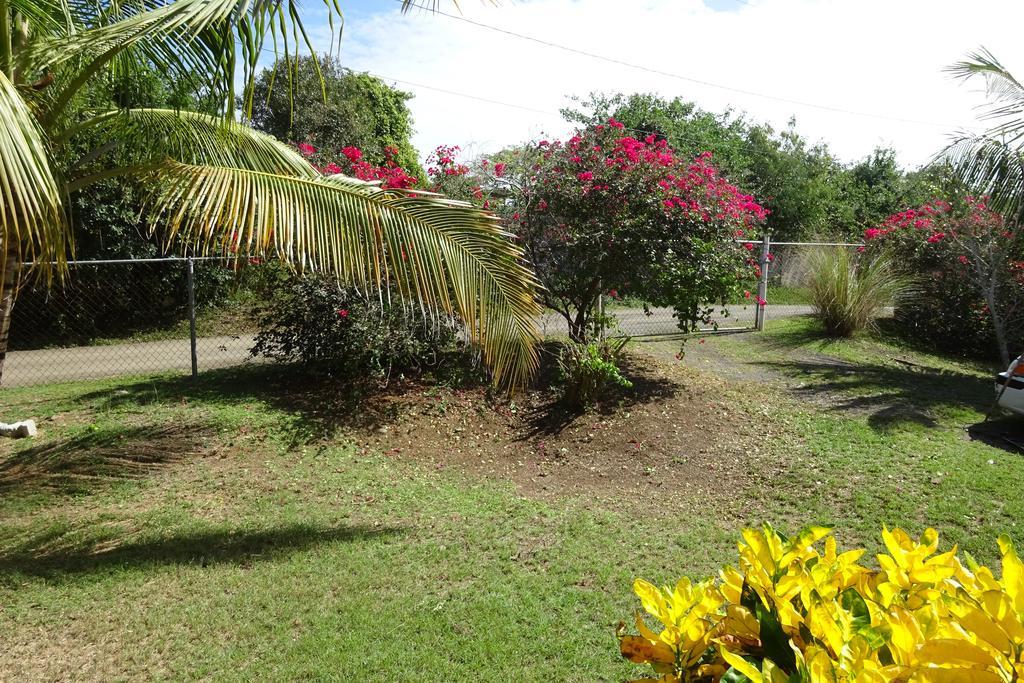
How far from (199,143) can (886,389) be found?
7524 mm

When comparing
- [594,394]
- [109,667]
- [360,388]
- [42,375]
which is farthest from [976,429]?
[42,375]

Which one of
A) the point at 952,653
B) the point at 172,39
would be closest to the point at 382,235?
the point at 172,39

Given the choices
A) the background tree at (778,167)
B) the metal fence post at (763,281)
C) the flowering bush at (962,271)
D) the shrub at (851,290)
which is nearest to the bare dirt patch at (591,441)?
the metal fence post at (763,281)

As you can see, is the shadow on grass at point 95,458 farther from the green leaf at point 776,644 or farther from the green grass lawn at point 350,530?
the green leaf at point 776,644

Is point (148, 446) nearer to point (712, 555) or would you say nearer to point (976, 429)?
point (712, 555)

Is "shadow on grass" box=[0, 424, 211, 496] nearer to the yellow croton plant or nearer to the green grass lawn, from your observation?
the green grass lawn

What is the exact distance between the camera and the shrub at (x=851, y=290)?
11820 millimetres

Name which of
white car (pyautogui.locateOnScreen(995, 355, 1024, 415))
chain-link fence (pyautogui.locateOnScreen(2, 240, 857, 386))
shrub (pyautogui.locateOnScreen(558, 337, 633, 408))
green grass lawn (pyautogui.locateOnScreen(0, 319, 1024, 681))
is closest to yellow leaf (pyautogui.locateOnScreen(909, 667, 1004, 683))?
green grass lawn (pyautogui.locateOnScreen(0, 319, 1024, 681))

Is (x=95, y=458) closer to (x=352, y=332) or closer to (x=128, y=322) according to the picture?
(x=352, y=332)

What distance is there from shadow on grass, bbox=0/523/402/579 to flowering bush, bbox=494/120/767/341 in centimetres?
437

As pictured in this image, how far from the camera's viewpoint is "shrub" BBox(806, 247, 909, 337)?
11.8 meters

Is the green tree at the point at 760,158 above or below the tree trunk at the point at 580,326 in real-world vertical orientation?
above

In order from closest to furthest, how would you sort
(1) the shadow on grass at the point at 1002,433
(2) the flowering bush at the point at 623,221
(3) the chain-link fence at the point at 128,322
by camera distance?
(1) the shadow on grass at the point at 1002,433
(2) the flowering bush at the point at 623,221
(3) the chain-link fence at the point at 128,322

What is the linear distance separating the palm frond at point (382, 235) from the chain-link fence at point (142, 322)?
442 centimetres
